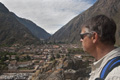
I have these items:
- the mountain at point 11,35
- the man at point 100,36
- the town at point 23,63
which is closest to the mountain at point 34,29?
the mountain at point 11,35

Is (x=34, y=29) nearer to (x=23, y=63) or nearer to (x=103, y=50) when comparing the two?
(x=23, y=63)

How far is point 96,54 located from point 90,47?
73mm

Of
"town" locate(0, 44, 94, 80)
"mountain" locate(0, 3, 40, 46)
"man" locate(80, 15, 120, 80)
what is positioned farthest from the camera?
"mountain" locate(0, 3, 40, 46)

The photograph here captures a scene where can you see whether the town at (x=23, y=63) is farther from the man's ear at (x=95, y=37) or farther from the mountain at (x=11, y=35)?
the mountain at (x=11, y=35)

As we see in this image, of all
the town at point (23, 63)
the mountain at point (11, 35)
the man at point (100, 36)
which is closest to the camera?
the man at point (100, 36)

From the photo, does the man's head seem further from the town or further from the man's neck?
the town

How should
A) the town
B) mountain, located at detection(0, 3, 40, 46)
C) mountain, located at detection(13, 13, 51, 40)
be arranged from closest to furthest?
1. the town
2. mountain, located at detection(0, 3, 40, 46)
3. mountain, located at detection(13, 13, 51, 40)

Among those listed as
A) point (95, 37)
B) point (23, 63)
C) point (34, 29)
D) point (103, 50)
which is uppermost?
point (34, 29)

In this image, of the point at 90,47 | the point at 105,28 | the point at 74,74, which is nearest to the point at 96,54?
the point at 90,47

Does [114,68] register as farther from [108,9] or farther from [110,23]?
[108,9]

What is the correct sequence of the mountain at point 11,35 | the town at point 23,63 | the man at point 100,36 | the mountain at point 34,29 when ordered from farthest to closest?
the mountain at point 34,29 < the mountain at point 11,35 < the town at point 23,63 < the man at point 100,36

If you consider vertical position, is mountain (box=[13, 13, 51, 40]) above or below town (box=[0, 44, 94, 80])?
above

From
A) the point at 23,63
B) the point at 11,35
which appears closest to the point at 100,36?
the point at 23,63

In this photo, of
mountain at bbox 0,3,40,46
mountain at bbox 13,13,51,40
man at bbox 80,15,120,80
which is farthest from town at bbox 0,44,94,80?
mountain at bbox 13,13,51,40
